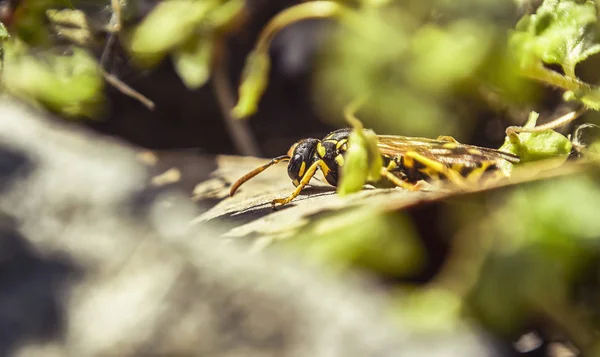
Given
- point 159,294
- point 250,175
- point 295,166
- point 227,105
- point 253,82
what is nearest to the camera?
point 159,294

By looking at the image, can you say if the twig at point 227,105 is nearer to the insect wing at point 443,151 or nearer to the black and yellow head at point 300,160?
the black and yellow head at point 300,160

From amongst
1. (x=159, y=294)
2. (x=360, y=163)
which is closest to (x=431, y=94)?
(x=360, y=163)

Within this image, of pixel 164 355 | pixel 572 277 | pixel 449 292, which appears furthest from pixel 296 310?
pixel 572 277

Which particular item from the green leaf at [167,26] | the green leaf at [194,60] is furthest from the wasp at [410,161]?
the green leaf at [167,26]

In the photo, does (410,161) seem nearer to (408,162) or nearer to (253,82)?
(408,162)

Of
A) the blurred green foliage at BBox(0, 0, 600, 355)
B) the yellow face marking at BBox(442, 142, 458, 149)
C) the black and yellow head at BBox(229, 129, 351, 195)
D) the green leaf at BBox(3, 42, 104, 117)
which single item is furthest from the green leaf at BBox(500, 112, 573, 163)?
the green leaf at BBox(3, 42, 104, 117)

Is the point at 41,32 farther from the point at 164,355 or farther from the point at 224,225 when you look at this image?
the point at 164,355
